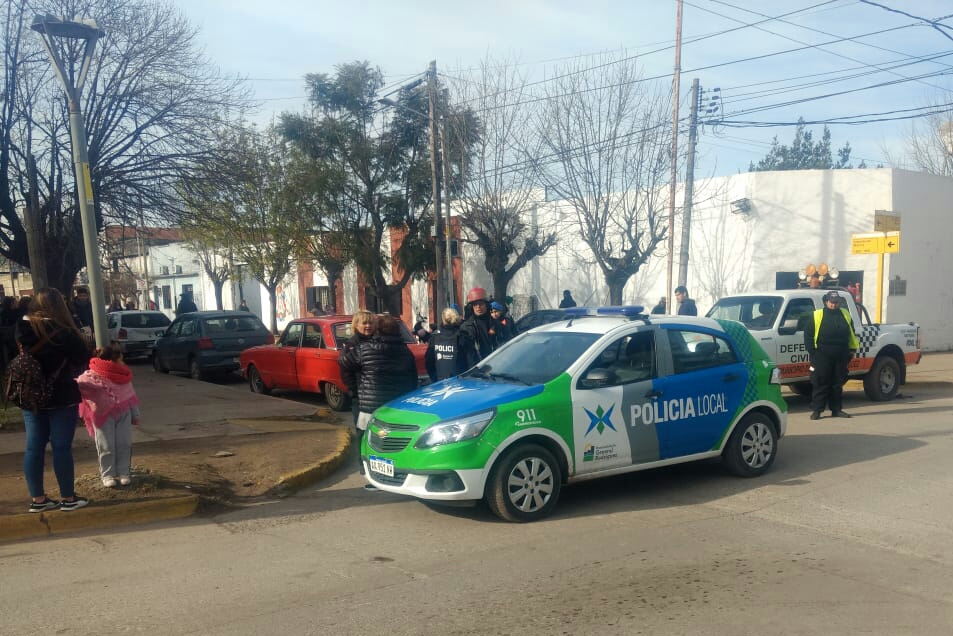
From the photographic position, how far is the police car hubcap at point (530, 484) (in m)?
6.38

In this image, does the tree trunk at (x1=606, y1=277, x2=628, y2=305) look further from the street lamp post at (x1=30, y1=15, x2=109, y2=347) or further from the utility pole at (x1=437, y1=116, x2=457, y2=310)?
the street lamp post at (x1=30, y1=15, x2=109, y2=347)

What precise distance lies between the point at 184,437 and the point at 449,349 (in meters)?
3.44

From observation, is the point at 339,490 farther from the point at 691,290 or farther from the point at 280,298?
the point at 280,298

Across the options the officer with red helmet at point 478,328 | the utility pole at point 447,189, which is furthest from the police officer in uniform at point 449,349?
the utility pole at point 447,189

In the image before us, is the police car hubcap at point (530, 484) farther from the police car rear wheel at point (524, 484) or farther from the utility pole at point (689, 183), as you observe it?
the utility pole at point (689, 183)

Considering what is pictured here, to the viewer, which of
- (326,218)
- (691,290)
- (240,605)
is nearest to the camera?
(240,605)

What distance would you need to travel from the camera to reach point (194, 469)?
8.06 meters

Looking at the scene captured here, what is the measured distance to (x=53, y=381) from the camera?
6297 mm

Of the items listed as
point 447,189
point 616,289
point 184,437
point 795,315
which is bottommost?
point 184,437

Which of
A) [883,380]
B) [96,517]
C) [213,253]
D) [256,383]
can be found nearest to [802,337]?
[883,380]

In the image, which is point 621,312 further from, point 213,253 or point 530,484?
point 213,253

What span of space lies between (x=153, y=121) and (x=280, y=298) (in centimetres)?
2523

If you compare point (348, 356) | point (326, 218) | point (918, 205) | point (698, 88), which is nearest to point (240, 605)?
point (348, 356)

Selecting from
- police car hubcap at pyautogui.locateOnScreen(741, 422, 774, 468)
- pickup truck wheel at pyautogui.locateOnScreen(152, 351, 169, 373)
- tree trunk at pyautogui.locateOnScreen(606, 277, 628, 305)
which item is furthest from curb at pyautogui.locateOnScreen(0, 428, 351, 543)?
tree trunk at pyautogui.locateOnScreen(606, 277, 628, 305)
